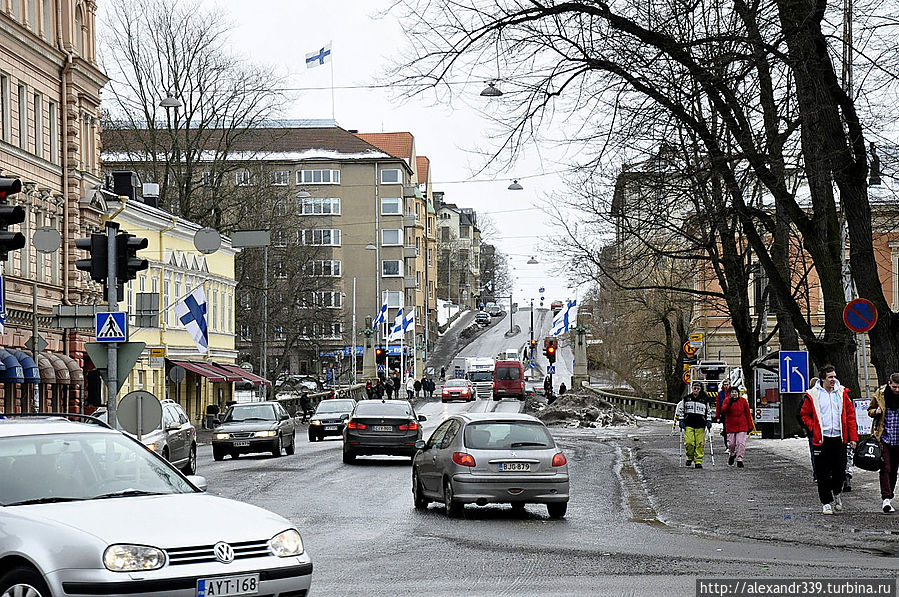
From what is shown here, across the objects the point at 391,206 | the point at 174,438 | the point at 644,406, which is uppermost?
the point at 391,206

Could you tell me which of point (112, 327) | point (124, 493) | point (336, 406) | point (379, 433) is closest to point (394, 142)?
point (336, 406)

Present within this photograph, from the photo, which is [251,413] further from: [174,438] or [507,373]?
[507,373]

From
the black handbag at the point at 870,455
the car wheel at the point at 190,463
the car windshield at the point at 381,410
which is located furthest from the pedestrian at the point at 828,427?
the car windshield at the point at 381,410

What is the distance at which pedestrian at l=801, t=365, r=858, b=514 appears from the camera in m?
17.6

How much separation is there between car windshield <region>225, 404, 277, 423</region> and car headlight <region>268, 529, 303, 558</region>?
28371 millimetres

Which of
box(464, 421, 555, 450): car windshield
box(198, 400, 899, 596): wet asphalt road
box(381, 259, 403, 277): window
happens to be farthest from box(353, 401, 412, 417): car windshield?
box(381, 259, 403, 277): window

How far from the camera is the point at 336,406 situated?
163 ft

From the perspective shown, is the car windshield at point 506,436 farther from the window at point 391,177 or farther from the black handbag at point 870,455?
the window at point 391,177

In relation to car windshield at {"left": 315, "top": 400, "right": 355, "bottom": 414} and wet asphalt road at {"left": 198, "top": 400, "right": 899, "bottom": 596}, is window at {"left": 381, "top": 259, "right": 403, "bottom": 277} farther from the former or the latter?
wet asphalt road at {"left": 198, "top": 400, "right": 899, "bottom": 596}

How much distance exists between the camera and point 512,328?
15962 centimetres

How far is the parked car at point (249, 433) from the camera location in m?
35.8

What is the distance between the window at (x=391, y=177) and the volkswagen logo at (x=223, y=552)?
380 ft

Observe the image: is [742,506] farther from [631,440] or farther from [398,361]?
[398,361]

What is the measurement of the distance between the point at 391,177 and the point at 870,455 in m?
107
